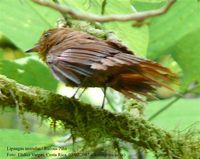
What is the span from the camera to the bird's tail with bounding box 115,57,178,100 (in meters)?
2.07

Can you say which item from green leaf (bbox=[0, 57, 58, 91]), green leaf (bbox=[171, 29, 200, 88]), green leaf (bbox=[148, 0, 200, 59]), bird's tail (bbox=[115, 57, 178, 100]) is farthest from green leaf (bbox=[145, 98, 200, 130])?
bird's tail (bbox=[115, 57, 178, 100])

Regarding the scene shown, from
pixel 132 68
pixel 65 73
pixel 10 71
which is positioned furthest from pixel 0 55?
pixel 132 68

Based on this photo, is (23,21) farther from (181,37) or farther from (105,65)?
(105,65)

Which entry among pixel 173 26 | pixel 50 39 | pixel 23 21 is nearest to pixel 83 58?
pixel 50 39

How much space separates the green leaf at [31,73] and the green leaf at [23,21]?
0.16 meters

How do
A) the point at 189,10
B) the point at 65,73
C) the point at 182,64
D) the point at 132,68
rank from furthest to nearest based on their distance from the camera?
the point at 182,64, the point at 189,10, the point at 65,73, the point at 132,68

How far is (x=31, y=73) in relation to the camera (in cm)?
336

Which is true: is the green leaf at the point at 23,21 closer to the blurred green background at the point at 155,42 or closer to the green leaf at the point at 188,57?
the blurred green background at the point at 155,42

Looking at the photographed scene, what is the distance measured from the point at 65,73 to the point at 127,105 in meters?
0.54

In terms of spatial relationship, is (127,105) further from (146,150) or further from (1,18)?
(1,18)

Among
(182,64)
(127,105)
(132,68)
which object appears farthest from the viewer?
(182,64)

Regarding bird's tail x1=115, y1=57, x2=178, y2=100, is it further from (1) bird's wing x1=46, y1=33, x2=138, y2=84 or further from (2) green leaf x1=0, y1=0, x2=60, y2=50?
(2) green leaf x1=0, y1=0, x2=60, y2=50

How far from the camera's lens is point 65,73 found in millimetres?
2203

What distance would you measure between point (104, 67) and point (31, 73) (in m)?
1.40
